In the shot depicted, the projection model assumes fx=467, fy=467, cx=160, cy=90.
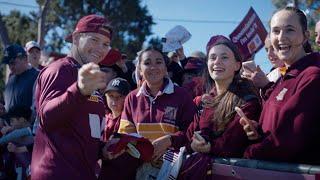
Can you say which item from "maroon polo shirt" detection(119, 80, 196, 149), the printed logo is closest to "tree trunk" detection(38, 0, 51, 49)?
the printed logo

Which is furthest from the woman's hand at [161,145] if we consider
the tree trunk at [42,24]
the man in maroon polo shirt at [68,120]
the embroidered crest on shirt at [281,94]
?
the tree trunk at [42,24]

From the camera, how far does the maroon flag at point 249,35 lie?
5.65 metres

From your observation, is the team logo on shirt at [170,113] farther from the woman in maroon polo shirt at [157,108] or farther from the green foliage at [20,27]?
the green foliage at [20,27]

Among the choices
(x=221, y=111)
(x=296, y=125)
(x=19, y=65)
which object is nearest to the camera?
(x=296, y=125)

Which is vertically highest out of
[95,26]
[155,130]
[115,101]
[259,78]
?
[95,26]

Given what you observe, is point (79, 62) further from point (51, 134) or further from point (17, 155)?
point (17, 155)

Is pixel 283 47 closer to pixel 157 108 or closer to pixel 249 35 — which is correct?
pixel 157 108

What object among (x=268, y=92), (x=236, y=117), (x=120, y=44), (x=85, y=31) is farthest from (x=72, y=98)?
(x=120, y=44)

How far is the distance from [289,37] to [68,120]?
156 cm

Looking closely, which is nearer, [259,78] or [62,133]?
[62,133]

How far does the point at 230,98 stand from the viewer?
3475mm

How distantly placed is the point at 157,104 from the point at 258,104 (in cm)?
113

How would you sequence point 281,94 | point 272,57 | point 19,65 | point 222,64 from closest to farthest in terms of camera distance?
→ point 281,94
point 222,64
point 272,57
point 19,65

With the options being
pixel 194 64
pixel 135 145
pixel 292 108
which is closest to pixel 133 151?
pixel 135 145
